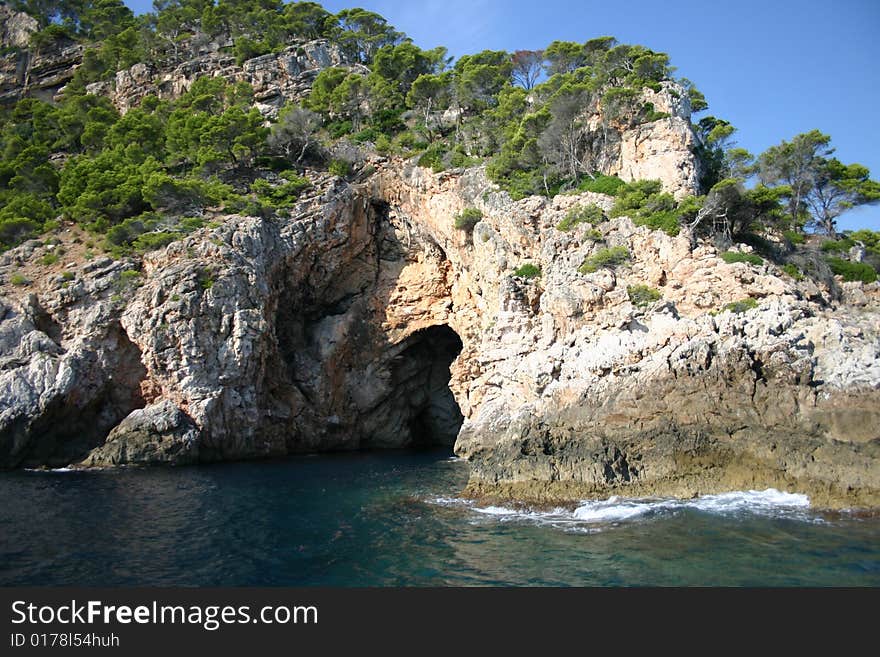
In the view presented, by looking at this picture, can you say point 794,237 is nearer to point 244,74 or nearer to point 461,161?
point 461,161

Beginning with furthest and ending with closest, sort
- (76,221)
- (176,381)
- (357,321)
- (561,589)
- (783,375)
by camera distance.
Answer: (357,321), (76,221), (176,381), (783,375), (561,589)

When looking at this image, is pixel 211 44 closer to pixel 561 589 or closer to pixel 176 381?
pixel 176 381

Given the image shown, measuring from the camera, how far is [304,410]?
117ft

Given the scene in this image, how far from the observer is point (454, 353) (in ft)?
137

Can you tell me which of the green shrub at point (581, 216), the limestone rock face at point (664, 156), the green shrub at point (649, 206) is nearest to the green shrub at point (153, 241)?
the green shrub at point (581, 216)

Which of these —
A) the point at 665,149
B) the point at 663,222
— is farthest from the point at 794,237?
the point at 663,222

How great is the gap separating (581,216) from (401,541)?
18.7m

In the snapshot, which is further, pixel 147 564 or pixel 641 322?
pixel 641 322

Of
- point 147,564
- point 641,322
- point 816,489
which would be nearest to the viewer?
point 147,564

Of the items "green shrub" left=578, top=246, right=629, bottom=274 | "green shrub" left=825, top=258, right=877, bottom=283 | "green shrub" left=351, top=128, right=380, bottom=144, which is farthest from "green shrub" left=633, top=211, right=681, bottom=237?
"green shrub" left=351, top=128, right=380, bottom=144

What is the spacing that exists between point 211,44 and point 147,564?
58163mm

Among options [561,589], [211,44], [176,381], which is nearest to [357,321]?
[176,381]

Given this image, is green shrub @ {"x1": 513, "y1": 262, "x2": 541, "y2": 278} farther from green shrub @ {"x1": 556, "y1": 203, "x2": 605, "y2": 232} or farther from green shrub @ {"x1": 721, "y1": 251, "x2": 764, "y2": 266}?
green shrub @ {"x1": 721, "y1": 251, "x2": 764, "y2": 266}

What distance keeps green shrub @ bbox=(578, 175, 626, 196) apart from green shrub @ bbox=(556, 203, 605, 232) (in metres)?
1.46
